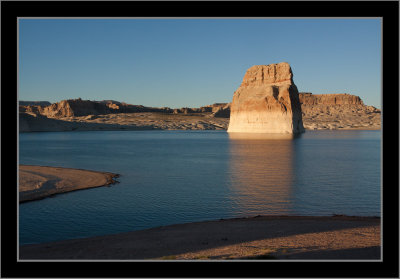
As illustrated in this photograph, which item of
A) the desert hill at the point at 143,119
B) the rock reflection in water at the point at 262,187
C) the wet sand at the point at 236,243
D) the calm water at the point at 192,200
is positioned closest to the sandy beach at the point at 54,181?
the calm water at the point at 192,200

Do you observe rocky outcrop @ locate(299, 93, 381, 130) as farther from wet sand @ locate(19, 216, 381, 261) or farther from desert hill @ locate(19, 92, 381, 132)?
wet sand @ locate(19, 216, 381, 261)

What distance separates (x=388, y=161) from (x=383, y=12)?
189 centimetres

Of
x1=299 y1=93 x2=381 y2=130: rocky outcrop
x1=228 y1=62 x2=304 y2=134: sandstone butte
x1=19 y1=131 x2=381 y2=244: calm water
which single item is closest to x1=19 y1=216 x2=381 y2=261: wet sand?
x1=19 y1=131 x2=381 y2=244: calm water

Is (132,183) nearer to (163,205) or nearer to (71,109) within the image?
(163,205)

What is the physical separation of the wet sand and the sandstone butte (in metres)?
67.9

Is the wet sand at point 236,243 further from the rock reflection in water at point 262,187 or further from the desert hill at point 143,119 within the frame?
the desert hill at point 143,119

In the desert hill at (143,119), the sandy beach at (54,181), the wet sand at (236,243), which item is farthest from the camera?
the desert hill at (143,119)

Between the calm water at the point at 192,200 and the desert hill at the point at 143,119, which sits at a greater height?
the desert hill at the point at 143,119

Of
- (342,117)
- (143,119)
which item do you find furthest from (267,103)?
(342,117)

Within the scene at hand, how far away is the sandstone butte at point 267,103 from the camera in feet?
254

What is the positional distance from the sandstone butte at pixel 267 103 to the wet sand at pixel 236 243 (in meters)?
67.9

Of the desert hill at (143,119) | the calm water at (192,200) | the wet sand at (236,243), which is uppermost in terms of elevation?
the desert hill at (143,119)

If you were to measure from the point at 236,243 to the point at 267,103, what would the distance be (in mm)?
71908

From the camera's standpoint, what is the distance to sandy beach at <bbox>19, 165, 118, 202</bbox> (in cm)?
1637
